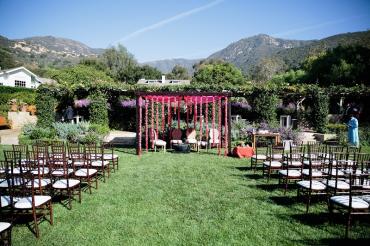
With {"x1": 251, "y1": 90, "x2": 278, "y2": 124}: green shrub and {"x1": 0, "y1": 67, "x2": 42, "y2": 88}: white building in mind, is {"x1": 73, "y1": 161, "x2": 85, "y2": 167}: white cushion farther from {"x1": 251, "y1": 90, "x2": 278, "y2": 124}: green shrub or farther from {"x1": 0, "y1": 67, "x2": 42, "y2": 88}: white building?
{"x1": 0, "y1": 67, "x2": 42, "y2": 88}: white building

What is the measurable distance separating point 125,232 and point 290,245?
2672 millimetres

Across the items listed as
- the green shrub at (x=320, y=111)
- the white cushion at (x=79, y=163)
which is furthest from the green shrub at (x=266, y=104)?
the white cushion at (x=79, y=163)

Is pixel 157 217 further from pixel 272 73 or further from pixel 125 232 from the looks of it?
pixel 272 73

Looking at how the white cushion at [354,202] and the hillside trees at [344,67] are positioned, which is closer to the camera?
the white cushion at [354,202]

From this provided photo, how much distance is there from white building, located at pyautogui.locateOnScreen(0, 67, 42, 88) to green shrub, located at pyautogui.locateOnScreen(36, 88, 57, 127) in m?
29.3

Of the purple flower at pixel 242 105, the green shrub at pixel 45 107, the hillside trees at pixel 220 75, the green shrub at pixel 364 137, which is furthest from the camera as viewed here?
the hillside trees at pixel 220 75

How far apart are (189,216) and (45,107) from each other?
14946 millimetres

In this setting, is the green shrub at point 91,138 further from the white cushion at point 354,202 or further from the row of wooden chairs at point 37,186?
the white cushion at point 354,202

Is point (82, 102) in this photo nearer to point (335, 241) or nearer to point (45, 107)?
point (45, 107)

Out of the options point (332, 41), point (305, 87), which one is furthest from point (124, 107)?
point (332, 41)

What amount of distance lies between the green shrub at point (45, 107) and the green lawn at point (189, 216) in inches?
440

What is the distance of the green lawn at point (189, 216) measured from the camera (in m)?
5.05

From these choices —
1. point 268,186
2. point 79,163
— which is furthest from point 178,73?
point 268,186

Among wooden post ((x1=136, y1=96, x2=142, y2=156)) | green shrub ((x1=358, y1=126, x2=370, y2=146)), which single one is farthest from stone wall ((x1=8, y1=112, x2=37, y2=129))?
green shrub ((x1=358, y1=126, x2=370, y2=146))
